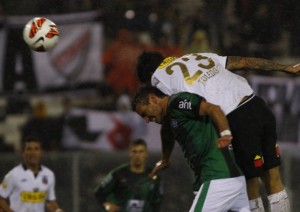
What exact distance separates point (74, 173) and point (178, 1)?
9.57ft

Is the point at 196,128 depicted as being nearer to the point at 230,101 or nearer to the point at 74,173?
the point at 230,101

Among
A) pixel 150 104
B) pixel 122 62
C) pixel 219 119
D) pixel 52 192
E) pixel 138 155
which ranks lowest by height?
pixel 52 192

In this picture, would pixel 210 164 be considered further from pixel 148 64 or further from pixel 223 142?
pixel 148 64

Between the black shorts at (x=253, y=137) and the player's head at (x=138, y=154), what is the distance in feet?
9.99

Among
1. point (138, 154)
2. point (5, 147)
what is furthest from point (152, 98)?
point (5, 147)

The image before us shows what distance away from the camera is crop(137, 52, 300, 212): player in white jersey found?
8023mm

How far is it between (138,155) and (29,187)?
1.22 meters

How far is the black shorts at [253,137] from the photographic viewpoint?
320 inches

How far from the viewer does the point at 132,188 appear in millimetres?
11492

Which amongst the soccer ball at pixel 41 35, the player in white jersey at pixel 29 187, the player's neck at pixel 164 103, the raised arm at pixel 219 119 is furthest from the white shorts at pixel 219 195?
the player in white jersey at pixel 29 187

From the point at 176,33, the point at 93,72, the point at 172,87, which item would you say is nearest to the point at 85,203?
the point at 93,72

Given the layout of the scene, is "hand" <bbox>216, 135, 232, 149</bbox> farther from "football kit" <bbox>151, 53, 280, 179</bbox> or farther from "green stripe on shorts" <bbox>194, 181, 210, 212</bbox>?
"football kit" <bbox>151, 53, 280, 179</bbox>

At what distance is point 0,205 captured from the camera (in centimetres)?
1103

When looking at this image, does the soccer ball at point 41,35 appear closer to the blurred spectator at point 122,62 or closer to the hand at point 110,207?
the hand at point 110,207
